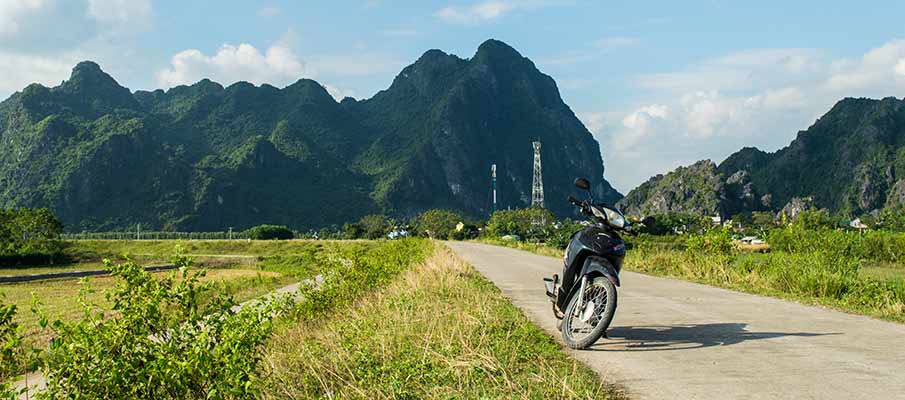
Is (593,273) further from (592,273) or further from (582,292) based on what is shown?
(582,292)

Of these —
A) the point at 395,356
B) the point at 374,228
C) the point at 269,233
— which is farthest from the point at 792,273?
the point at 374,228

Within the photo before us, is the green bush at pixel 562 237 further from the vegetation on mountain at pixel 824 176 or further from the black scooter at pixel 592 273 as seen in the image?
the vegetation on mountain at pixel 824 176

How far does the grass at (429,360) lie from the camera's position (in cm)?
468

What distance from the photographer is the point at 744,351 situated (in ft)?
20.3

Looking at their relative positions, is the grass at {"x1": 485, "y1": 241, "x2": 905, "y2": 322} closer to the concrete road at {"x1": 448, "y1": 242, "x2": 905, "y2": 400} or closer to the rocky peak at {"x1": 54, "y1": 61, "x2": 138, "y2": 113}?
the concrete road at {"x1": 448, "y1": 242, "x2": 905, "y2": 400}

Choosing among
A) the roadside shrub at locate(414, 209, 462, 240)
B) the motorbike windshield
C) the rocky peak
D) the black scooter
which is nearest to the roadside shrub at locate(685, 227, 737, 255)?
the black scooter

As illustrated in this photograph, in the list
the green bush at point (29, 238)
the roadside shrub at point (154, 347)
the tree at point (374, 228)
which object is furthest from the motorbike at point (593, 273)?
the tree at point (374, 228)

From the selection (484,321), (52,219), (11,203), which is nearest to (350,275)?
(484,321)

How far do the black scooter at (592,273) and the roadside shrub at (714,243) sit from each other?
12604mm

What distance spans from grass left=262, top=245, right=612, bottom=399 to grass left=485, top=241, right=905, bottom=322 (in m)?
4.90

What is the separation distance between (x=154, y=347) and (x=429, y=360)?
205 centimetres

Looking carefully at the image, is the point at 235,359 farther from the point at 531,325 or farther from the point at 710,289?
the point at 710,289

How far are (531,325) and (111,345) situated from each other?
449 centimetres

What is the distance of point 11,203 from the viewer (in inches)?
5541
